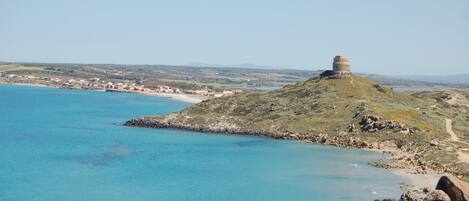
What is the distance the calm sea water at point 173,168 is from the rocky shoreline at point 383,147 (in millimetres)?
2666

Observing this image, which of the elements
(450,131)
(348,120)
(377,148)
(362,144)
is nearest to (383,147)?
(377,148)

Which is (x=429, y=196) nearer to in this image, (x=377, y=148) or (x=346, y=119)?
(x=377, y=148)

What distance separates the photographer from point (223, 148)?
90.4 metres

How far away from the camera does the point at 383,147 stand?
89.2 metres

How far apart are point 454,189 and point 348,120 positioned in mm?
57092

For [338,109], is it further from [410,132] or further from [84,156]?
[84,156]

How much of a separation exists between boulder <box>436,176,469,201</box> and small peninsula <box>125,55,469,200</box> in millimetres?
22097

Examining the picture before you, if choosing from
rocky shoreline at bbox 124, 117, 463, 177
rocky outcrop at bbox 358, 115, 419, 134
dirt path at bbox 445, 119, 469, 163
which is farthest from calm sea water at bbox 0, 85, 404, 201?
rocky outcrop at bbox 358, 115, 419, 134

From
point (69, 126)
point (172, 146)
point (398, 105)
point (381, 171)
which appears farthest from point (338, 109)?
point (69, 126)

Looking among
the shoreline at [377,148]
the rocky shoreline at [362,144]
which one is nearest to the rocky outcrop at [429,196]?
the shoreline at [377,148]

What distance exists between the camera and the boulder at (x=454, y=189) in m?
45.0

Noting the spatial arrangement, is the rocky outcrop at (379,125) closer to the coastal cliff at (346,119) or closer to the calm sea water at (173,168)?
the coastal cliff at (346,119)

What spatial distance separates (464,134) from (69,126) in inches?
2589

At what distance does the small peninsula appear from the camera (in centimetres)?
8212
